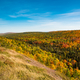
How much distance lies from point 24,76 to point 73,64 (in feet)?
308

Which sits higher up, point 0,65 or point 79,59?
point 0,65

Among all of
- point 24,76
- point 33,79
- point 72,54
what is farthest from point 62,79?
point 72,54

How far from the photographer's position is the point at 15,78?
285 inches

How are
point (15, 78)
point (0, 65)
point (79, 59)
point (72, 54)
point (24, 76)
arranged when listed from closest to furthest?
point (15, 78)
point (24, 76)
point (0, 65)
point (79, 59)
point (72, 54)

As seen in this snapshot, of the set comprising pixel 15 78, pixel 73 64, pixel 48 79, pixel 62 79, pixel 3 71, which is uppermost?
Answer: pixel 3 71

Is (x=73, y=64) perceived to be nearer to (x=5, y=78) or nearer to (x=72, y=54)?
(x=72, y=54)

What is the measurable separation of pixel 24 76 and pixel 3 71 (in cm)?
254

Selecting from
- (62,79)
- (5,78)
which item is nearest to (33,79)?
(5,78)

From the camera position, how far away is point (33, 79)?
8.03m

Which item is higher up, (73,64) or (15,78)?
(15,78)

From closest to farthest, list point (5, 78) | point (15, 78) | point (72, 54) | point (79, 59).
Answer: point (5, 78) < point (15, 78) < point (79, 59) < point (72, 54)

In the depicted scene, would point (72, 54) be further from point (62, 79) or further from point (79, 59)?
point (62, 79)

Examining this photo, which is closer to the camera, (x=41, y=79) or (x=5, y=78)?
(x=5, y=78)

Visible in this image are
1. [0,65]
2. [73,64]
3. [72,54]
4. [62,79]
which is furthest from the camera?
[72,54]
